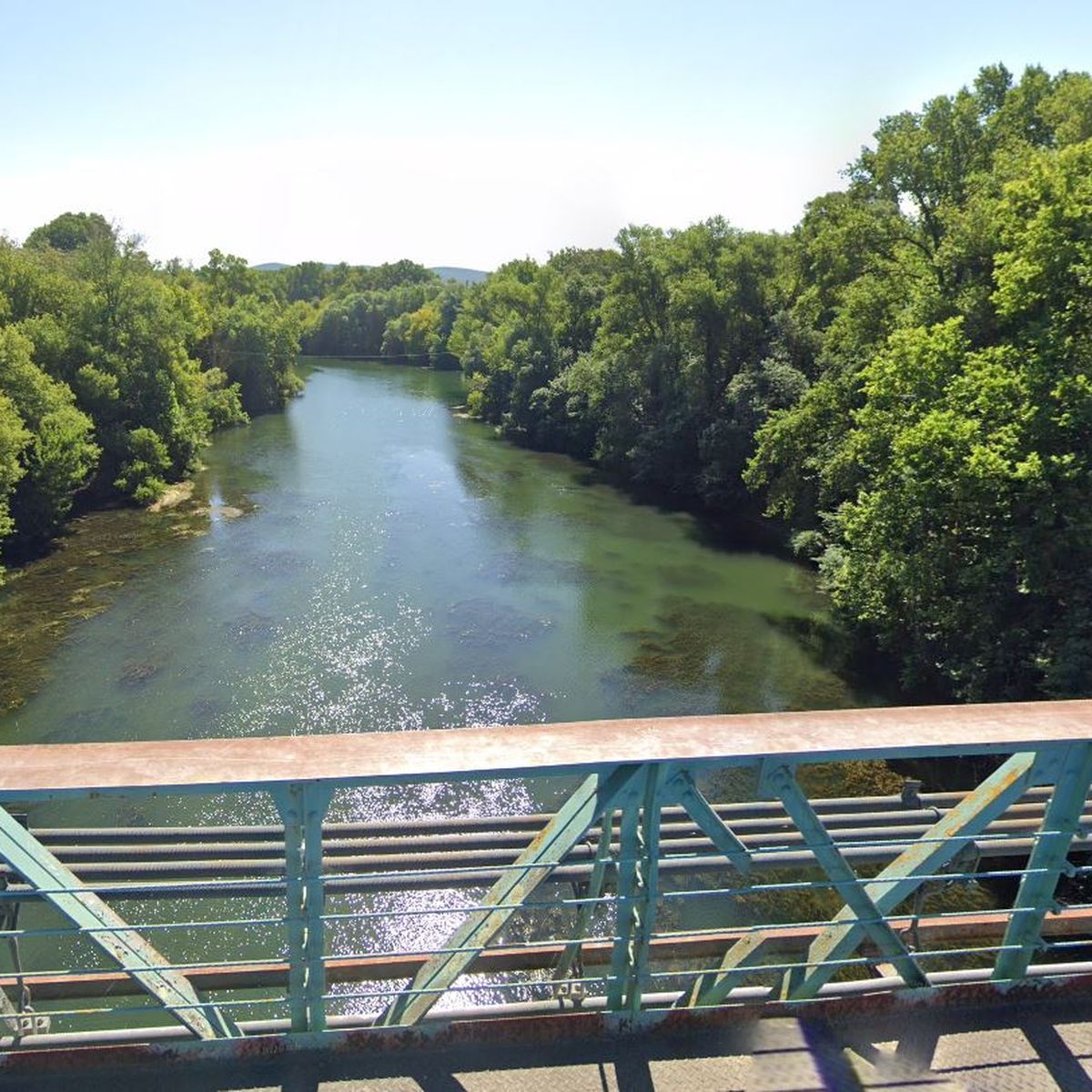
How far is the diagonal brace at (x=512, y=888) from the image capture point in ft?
10.1

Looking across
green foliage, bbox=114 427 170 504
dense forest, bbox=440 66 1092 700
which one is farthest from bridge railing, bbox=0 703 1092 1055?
green foliage, bbox=114 427 170 504

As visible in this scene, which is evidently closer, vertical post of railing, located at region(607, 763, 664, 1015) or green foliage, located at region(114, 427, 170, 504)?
vertical post of railing, located at region(607, 763, 664, 1015)

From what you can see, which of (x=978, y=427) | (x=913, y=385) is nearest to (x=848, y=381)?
(x=913, y=385)

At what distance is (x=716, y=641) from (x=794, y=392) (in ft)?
41.2

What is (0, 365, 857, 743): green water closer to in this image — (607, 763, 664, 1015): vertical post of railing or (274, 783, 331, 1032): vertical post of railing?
(274, 783, 331, 1032): vertical post of railing

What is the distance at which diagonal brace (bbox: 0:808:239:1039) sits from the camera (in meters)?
2.86

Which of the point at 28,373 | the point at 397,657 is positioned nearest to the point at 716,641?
the point at 397,657

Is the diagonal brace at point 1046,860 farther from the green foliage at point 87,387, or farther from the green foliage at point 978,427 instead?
the green foliage at point 87,387

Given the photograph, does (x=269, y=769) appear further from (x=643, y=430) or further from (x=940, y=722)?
(x=643, y=430)

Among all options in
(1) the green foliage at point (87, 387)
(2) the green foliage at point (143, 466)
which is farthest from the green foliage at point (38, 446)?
(2) the green foliage at point (143, 466)

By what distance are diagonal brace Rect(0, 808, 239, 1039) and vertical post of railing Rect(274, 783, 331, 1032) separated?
0.35 metres

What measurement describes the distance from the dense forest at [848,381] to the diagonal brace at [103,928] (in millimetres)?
12985

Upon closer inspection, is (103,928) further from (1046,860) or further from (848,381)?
(848,381)

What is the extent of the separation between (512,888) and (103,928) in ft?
4.70
